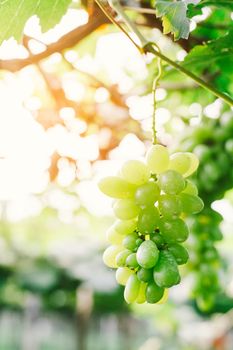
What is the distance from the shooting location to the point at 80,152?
2.41 m

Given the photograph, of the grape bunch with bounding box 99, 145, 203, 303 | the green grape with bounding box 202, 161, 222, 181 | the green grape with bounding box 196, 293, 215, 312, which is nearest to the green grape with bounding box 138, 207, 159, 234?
the grape bunch with bounding box 99, 145, 203, 303

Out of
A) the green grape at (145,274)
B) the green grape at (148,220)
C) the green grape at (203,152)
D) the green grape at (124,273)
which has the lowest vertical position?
the green grape at (203,152)

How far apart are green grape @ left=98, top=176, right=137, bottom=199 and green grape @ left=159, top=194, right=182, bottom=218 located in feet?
0.24

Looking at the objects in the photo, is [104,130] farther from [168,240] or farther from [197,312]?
[197,312]

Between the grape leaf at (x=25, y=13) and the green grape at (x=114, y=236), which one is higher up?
the grape leaf at (x=25, y=13)

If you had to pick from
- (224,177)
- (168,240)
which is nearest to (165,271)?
(168,240)

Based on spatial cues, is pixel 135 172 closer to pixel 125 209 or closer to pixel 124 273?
pixel 125 209

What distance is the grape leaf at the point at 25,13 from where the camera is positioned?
114cm

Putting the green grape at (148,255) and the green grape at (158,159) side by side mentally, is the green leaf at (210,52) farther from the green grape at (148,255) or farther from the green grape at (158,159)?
the green grape at (148,255)

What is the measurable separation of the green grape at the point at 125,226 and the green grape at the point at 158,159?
4.5 inches

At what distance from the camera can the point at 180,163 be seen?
42.6 inches

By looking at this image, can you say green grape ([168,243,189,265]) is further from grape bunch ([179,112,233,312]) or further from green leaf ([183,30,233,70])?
grape bunch ([179,112,233,312])

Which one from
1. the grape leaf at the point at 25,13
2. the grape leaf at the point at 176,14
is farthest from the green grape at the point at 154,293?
the grape leaf at the point at 25,13

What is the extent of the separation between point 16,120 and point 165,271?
1738mm
